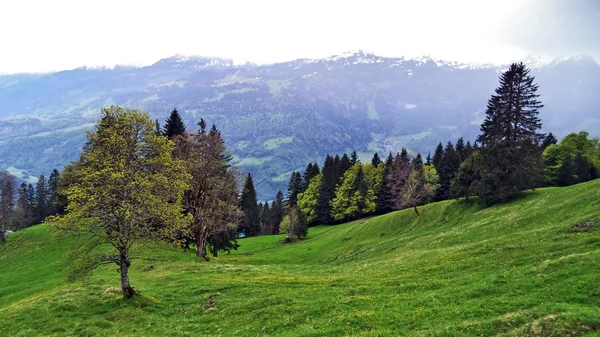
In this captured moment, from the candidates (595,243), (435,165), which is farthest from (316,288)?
(435,165)

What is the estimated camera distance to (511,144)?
2388 inches

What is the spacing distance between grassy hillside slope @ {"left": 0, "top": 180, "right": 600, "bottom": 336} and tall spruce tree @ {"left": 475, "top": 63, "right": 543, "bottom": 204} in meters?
11.8

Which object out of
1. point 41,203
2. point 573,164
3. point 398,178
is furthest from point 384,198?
point 41,203

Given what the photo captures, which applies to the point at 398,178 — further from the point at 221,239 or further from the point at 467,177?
the point at 221,239

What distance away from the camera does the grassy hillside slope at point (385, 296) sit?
18.2 metres

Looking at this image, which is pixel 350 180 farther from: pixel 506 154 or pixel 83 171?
pixel 83 171

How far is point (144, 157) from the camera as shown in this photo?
A: 3112cm

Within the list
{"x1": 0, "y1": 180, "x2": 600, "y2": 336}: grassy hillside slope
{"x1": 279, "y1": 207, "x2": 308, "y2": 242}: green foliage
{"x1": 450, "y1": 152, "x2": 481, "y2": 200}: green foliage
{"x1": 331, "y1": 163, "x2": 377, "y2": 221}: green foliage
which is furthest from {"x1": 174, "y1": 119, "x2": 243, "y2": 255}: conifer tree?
{"x1": 331, "y1": 163, "x2": 377, "y2": 221}: green foliage

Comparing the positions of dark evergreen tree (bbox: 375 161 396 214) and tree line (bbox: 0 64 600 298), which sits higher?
tree line (bbox: 0 64 600 298)

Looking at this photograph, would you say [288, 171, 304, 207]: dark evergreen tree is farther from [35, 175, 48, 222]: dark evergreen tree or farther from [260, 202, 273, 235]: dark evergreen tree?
[35, 175, 48, 222]: dark evergreen tree

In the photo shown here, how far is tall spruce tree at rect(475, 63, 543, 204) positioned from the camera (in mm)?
58344

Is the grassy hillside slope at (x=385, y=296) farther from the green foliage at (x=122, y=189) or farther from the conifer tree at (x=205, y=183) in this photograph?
the conifer tree at (x=205, y=183)

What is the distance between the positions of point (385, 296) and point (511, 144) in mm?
49011

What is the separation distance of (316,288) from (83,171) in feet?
68.6
